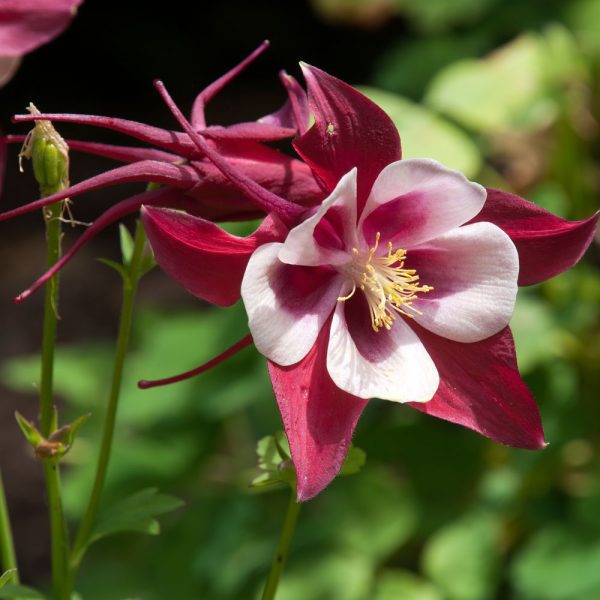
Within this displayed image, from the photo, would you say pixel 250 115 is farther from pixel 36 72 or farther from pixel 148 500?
pixel 148 500

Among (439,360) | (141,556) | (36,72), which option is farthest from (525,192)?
(36,72)

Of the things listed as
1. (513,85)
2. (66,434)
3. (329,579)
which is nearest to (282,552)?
(66,434)

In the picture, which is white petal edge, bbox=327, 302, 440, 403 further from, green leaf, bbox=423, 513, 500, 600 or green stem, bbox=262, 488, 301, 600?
green leaf, bbox=423, 513, 500, 600

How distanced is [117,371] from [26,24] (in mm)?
310

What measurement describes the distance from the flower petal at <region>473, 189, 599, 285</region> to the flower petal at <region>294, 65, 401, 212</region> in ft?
0.27

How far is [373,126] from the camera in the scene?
0.77 metres

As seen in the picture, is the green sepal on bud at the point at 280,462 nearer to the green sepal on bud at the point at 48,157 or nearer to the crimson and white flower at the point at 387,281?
the crimson and white flower at the point at 387,281

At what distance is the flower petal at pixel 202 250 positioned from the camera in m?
0.71

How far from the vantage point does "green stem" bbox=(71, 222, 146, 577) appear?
2.66ft

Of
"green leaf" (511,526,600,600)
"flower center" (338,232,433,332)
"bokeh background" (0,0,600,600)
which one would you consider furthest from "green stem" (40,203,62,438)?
"green leaf" (511,526,600,600)

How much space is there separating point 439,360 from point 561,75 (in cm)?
138

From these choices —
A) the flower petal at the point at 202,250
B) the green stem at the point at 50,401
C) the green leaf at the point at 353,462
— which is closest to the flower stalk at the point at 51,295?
the green stem at the point at 50,401

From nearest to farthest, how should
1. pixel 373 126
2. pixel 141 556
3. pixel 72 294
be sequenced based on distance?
pixel 373 126
pixel 141 556
pixel 72 294

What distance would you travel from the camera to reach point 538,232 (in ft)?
2.60
